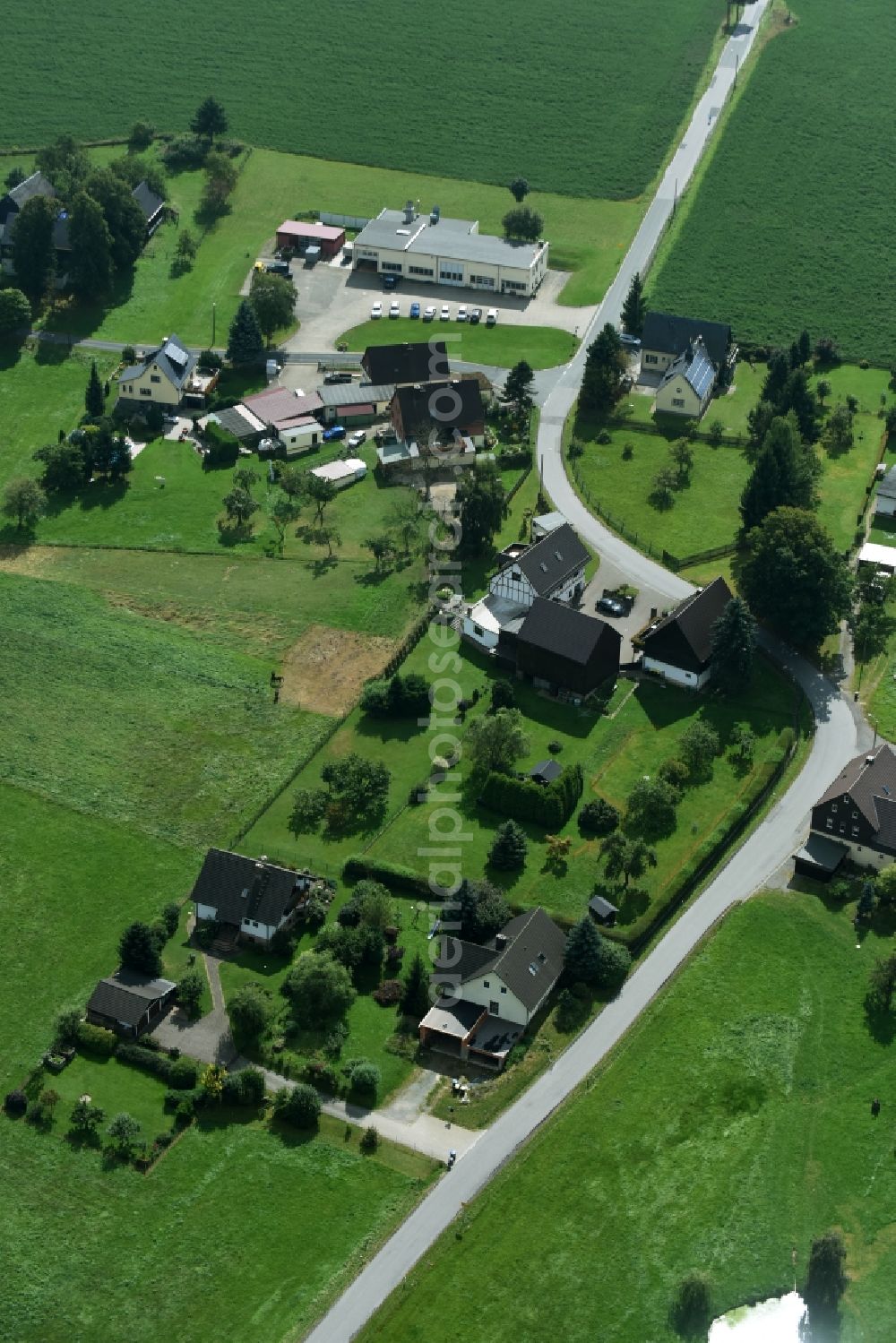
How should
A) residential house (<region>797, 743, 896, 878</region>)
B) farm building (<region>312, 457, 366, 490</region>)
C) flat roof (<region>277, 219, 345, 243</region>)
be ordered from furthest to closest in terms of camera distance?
flat roof (<region>277, 219, 345, 243</region>), farm building (<region>312, 457, 366, 490</region>), residential house (<region>797, 743, 896, 878</region>)

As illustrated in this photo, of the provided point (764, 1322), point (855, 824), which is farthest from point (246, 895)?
point (764, 1322)

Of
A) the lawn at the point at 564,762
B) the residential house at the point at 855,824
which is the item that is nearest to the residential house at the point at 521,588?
A: the lawn at the point at 564,762

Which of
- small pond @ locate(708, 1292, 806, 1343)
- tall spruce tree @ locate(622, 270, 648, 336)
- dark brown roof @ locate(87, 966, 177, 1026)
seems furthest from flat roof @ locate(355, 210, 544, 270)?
small pond @ locate(708, 1292, 806, 1343)

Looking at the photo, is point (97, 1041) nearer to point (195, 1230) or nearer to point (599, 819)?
point (195, 1230)

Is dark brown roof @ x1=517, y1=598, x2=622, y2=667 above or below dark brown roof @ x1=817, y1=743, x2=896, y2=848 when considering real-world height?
below

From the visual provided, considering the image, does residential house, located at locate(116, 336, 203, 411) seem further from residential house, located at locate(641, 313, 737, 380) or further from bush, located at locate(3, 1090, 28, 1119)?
bush, located at locate(3, 1090, 28, 1119)

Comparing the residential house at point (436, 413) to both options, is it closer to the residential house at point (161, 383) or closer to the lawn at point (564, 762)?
the residential house at point (161, 383)
